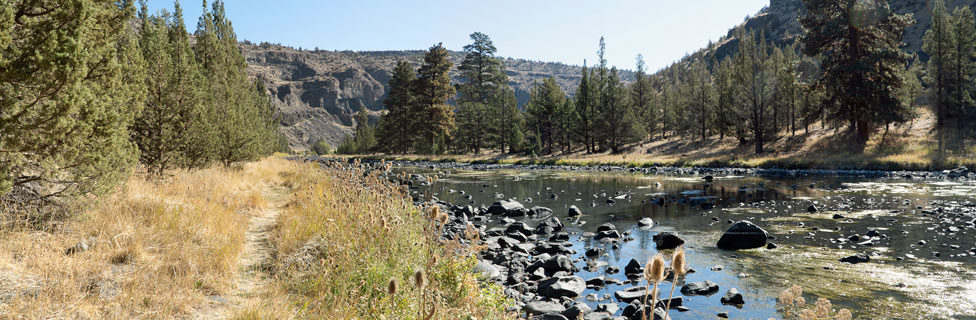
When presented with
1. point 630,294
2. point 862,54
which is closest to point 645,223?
point 630,294

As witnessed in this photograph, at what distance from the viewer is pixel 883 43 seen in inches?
1257

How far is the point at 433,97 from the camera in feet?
183

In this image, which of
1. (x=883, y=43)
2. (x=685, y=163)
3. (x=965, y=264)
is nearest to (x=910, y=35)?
(x=883, y=43)

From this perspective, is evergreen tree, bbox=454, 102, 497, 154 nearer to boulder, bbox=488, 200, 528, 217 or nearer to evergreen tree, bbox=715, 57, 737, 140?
evergreen tree, bbox=715, 57, 737, 140

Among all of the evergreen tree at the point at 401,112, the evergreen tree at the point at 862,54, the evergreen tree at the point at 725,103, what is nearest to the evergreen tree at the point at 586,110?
the evergreen tree at the point at 725,103

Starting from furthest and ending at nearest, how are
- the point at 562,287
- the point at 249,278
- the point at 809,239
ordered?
the point at 809,239 < the point at 562,287 < the point at 249,278

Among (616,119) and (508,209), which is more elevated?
(616,119)

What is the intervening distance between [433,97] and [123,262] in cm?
5165

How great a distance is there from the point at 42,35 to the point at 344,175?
14.9 ft

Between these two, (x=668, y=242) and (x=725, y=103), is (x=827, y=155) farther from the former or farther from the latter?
(x=668, y=242)

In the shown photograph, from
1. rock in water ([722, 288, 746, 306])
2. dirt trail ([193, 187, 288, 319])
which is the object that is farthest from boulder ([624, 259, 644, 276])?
dirt trail ([193, 187, 288, 319])

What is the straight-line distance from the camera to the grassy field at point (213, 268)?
361 cm

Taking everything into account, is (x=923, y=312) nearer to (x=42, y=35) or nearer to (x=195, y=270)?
(x=195, y=270)

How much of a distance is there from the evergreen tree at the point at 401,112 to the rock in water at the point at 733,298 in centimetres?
5113
